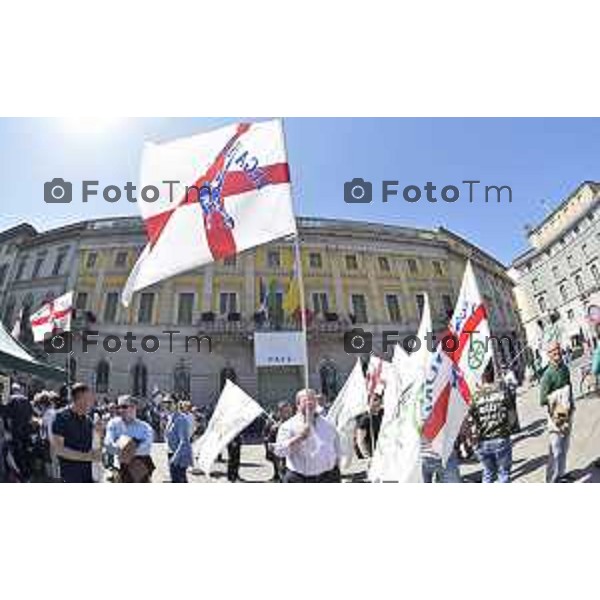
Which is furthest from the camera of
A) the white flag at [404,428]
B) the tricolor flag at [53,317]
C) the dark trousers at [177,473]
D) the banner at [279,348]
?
the tricolor flag at [53,317]

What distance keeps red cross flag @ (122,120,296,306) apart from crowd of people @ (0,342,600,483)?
129cm

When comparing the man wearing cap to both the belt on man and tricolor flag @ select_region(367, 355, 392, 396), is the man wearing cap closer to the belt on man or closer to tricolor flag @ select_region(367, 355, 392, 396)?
the belt on man

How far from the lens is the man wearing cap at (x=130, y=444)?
214 inches

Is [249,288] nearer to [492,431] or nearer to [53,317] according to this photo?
[53,317]

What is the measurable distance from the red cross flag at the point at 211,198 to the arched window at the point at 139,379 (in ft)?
11.0

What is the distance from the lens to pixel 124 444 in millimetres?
5492

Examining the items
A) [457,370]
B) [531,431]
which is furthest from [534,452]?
[457,370]

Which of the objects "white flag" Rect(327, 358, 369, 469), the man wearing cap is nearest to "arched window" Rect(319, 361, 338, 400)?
"white flag" Rect(327, 358, 369, 469)

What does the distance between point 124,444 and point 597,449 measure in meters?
4.62

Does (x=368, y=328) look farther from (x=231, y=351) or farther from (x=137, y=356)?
(x=137, y=356)

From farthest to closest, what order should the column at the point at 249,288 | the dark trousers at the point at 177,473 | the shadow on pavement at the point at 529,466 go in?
the column at the point at 249,288, the dark trousers at the point at 177,473, the shadow on pavement at the point at 529,466

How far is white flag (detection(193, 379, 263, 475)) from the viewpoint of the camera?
754cm

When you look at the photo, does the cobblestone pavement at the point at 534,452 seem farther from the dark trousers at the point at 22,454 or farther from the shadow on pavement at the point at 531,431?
the dark trousers at the point at 22,454

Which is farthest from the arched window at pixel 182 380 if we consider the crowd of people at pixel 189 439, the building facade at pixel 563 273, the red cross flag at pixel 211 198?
the building facade at pixel 563 273
